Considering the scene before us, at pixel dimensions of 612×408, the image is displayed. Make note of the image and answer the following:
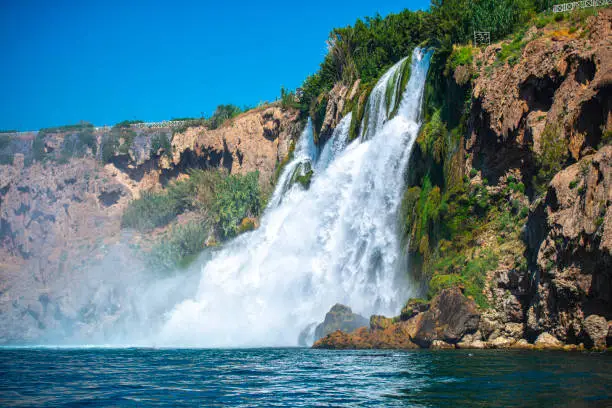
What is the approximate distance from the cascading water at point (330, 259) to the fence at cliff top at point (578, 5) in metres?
8.24

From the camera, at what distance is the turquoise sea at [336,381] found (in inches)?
488

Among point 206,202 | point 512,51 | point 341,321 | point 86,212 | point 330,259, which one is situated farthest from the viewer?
point 86,212

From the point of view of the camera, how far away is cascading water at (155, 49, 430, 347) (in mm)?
32625

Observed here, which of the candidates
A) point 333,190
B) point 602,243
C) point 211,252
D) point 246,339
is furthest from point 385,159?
point 211,252

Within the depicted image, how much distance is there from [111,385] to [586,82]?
1998cm

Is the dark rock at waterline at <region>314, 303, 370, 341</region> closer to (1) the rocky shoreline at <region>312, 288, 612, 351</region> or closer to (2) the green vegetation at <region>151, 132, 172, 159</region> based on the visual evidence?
(1) the rocky shoreline at <region>312, 288, 612, 351</region>

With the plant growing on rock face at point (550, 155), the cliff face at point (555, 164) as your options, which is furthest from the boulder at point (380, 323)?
the plant growing on rock face at point (550, 155)

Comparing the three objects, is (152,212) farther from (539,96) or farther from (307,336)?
(539,96)

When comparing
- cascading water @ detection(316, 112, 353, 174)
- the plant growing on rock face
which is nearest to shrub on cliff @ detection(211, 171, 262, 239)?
cascading water @ detection(316, 112, 353, 174)

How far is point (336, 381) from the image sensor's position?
15180mm

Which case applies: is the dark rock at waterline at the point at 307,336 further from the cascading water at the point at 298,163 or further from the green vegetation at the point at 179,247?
the green vegetation at the point at 179,247

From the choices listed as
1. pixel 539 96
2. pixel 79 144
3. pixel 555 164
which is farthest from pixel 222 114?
pixel 555 164

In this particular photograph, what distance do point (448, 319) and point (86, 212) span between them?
181 ft

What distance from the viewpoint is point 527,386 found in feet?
42.9
